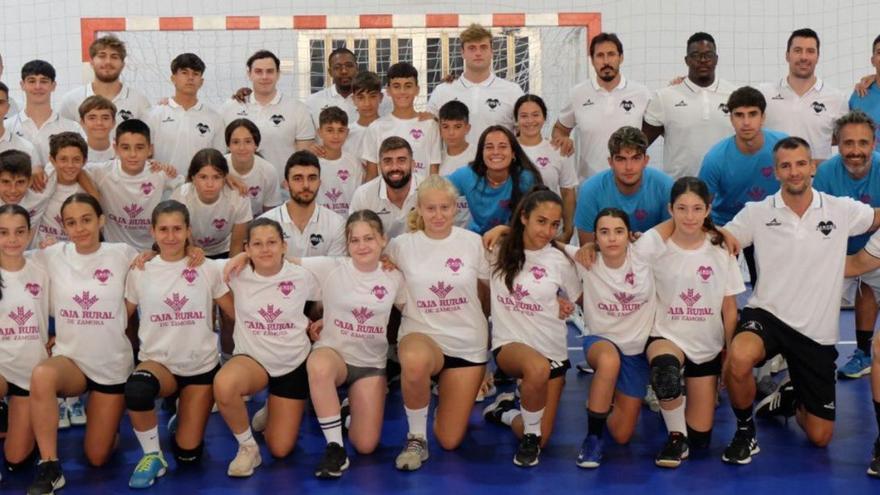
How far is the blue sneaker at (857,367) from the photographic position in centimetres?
607

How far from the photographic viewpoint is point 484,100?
6.89 metres

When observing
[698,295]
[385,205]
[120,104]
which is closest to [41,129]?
[120,104]

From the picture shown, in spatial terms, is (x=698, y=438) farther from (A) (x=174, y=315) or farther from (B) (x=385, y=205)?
(A) (x=174, y=315)

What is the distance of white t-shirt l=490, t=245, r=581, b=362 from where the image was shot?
5133 mm

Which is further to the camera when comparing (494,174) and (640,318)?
(494,174)

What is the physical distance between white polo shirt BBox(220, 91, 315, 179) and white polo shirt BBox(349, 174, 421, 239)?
117cm

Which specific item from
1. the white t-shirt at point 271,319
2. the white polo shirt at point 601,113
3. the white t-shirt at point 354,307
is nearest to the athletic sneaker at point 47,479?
the white t-shirt at point 271,319

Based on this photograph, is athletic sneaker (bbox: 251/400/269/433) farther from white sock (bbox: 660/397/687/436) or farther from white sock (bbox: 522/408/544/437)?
white sock (bbox: 660/397/687/436)

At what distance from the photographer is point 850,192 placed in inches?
227

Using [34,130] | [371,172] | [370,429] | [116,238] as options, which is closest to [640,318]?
[370,429]

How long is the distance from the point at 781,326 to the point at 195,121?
3.97m

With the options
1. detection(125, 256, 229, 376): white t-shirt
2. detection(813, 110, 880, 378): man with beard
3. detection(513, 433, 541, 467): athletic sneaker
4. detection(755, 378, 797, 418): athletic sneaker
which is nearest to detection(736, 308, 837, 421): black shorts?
detection(755, 378, 797, 418): athletic sneaker

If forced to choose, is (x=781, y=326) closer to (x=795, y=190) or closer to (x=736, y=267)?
(x=736, y=267)

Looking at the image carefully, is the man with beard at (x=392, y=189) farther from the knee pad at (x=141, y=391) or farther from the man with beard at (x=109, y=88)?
the man with beard at (x=109, y=88)
